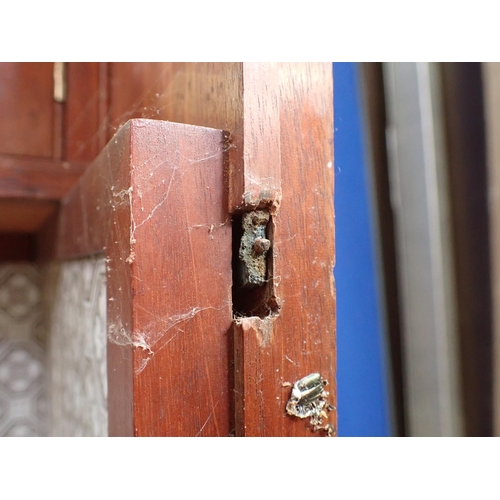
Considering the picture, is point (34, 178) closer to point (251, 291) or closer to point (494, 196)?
point (251, 291)

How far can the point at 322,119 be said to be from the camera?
0.37 m

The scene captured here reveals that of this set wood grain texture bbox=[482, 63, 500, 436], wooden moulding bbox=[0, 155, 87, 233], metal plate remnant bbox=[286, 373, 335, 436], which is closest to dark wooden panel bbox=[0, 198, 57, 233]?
wooden moulding bbox=[0, 155, 87, 233]

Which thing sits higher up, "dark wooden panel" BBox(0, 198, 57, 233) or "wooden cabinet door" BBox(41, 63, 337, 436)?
"dark wooden panel" BBox(0, 198, 57, 233)

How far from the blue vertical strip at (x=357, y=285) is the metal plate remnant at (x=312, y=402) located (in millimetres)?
357

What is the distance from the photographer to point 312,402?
14.3 inches

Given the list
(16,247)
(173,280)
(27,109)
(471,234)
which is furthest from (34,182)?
(471,234)

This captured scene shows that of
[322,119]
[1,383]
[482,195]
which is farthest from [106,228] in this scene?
[1,383]

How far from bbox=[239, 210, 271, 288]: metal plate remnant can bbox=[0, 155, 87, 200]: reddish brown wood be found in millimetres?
529

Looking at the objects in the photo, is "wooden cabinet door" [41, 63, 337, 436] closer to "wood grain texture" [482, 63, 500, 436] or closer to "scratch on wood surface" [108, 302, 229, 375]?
"scratch on wood surface" [108, 302, 229, 375]

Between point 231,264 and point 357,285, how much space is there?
1.43 ft

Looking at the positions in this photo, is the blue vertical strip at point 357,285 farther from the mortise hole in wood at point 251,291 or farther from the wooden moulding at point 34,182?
the wooden moulding at point 34,182

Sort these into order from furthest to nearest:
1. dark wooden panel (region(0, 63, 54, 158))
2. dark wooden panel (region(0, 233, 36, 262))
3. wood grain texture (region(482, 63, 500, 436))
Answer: dark wooden panel (region(0, 233, 36, 262)) → dark wooden panel (region(0, 63, 54, 158)) → wood grain texture (region(482, 63, 500, 436))

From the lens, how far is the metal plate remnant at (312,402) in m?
0.35

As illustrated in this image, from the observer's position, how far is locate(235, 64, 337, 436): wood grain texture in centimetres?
34
